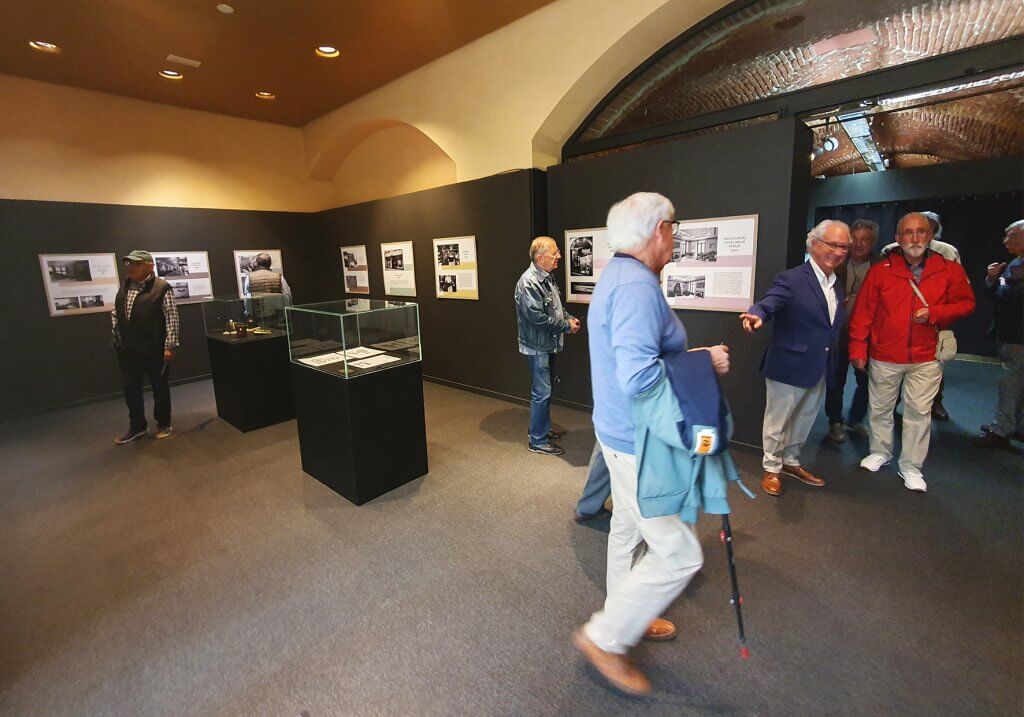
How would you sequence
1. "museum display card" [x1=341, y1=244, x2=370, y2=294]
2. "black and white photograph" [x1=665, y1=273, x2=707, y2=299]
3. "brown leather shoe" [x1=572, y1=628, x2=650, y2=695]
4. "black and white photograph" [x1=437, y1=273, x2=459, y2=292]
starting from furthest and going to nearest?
"museum display card" [x1=341, y1=244, x2=370, y2=294]
"black and white photograph" [x1=437, y1=273, x2=459, y2=292]
"black and white photograph" [x1=665, y1=273, x2=707, y2=299]
"brown leather shoe" [x1=572, y1=628, x2=650, y2=695]

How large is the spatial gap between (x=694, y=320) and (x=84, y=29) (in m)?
6.62

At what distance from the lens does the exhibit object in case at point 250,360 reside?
4.66 metres

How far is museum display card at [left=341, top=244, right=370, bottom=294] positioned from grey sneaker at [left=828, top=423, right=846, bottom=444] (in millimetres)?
6379

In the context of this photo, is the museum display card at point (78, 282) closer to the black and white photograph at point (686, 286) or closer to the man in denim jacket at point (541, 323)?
the man in denim jacket at point (541, 323)

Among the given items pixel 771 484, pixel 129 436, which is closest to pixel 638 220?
pixel 771 484

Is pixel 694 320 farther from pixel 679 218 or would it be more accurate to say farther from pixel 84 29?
pixel 84 29

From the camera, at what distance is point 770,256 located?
354cm

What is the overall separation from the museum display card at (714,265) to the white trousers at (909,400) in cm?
103

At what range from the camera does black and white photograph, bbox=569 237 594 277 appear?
4711mm

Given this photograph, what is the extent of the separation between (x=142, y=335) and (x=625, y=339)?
16.2 feet

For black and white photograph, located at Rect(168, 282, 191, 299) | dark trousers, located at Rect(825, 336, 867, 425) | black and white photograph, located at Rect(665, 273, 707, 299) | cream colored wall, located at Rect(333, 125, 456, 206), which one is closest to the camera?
black and white photograph, located at Rect(665, 273, 707, 299)

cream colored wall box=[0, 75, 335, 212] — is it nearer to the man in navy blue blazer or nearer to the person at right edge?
the man in navy blue blazer

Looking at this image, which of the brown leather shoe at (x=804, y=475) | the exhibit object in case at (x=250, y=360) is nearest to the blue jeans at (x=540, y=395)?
the brown leather shoe at (x=804, y=475)

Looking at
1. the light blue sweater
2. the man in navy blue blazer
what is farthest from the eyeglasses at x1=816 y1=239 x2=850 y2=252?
the light blue sweater
